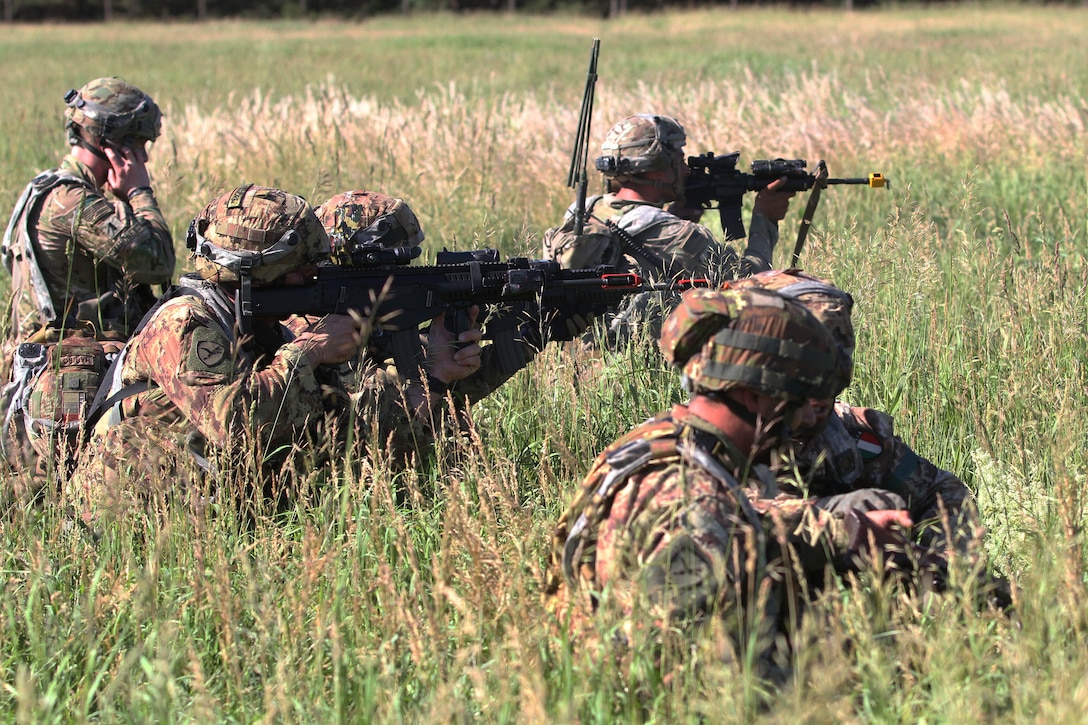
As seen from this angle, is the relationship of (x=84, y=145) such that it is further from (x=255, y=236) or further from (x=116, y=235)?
(x=255, y=236)

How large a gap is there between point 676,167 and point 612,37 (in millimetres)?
26740

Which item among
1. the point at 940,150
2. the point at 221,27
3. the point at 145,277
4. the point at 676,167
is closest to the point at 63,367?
the point at 145,277

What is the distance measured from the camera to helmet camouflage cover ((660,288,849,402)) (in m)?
2.52

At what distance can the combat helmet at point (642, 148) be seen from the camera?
18.1 ft

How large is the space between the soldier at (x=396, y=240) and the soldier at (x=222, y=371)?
0.47 m

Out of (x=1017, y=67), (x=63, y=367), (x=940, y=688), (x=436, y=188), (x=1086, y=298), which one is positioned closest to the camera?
(x=940, y=688)

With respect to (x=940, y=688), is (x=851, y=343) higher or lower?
higher

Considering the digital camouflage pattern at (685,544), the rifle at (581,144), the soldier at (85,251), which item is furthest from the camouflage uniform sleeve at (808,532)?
the soldier at (85,251)

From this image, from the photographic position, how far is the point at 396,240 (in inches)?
185

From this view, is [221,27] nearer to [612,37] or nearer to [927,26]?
[612,37]

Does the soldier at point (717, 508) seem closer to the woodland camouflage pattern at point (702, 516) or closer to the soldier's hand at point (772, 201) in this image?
the woodland camouflage pattern at point (702, 516)

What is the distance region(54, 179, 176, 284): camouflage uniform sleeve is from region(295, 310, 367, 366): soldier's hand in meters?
1.46

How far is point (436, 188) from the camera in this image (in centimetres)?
878

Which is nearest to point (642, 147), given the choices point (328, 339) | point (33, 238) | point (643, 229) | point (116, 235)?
point (643, 229)
